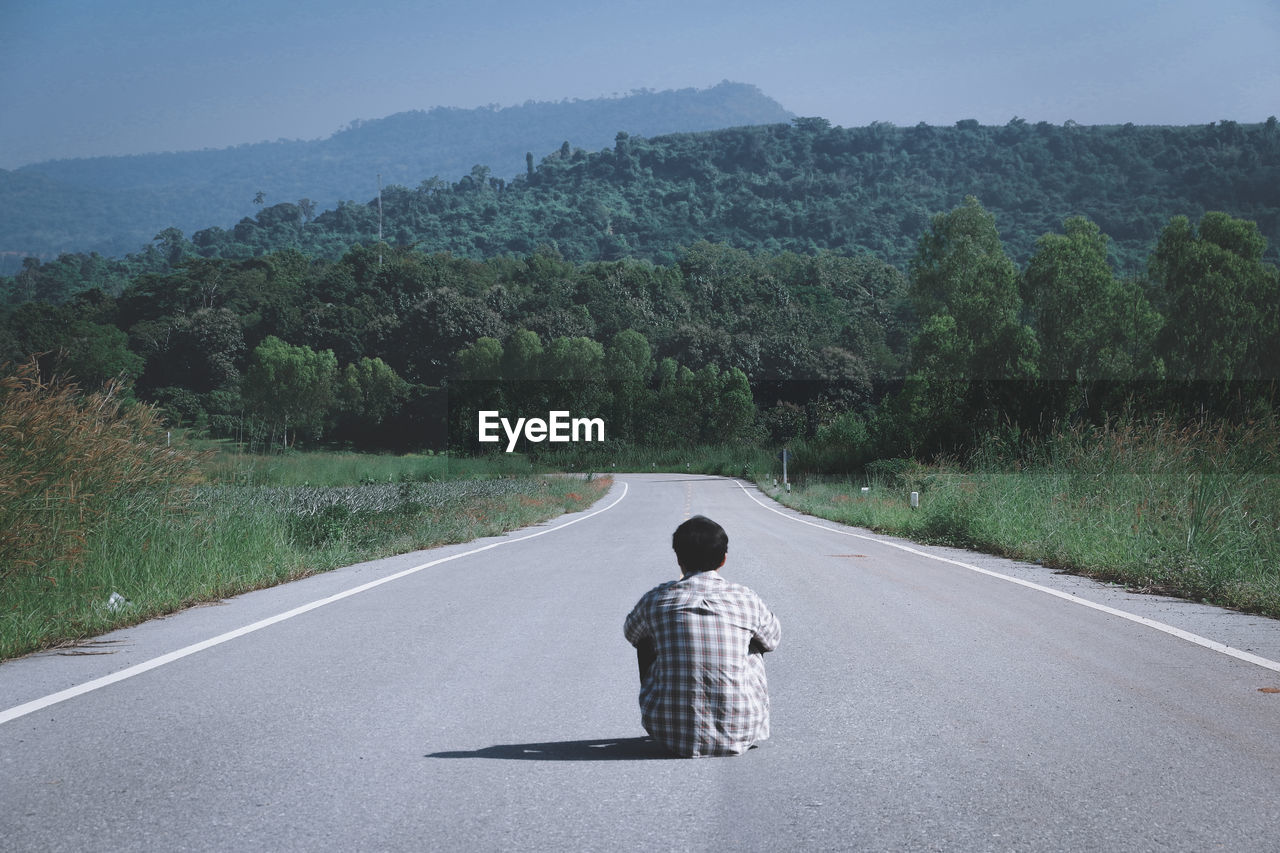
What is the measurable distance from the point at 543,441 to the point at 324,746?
79.2 metres

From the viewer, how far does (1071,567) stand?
1327 centimetres

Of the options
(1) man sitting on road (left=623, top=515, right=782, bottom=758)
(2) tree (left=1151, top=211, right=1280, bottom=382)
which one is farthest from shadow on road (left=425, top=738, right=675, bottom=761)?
(2) tree (left=1151, top=211, right=1280, bottom=382)

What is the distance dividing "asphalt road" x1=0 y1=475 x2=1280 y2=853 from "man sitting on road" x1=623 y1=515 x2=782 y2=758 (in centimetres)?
14

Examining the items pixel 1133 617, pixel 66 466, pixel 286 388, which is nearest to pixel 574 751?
pixel 1133 617

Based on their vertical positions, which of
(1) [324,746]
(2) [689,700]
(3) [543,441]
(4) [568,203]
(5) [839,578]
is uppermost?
(4) [568,203]

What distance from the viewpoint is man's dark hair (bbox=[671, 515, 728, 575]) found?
495 centimetres

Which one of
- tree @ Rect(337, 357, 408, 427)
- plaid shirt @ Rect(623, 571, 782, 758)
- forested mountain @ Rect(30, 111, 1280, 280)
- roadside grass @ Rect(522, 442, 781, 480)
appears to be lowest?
roadside grass @ Rect(522, 442, 781, 480)

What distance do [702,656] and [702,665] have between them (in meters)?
0.04

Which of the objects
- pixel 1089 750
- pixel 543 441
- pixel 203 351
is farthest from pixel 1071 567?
pixel 203 351

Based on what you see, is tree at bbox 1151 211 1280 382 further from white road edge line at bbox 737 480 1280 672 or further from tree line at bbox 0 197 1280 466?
white road edge line at bbox 737 480 1280 672

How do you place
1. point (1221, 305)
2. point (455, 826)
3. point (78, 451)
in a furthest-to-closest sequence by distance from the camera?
point (1221, 305)
point (78, 451)
point (455, 826)

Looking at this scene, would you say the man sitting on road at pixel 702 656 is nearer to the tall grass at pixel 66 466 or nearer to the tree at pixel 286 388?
the tall grass at pixel 66 466

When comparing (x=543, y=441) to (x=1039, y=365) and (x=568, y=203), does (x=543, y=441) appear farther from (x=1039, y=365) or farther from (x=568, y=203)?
(x=568, y=203)

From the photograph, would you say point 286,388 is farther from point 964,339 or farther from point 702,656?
point 702,656
